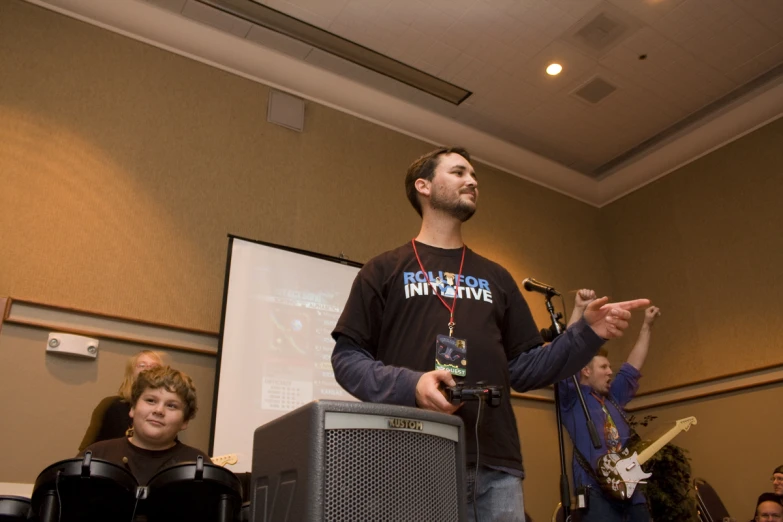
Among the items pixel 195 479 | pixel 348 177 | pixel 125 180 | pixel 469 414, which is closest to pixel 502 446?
pixel 469 414

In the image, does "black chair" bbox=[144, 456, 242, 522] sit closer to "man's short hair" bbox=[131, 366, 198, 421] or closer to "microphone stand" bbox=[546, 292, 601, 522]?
"man's short hair" bbox=[131, 366, 198, 421]

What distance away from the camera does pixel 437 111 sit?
4914 mm

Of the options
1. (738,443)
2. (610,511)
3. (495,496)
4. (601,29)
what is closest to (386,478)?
(495,496)

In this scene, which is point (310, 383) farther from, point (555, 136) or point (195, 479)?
point (555, 136)

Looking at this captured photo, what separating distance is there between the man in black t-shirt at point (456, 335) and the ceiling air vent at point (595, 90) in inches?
125

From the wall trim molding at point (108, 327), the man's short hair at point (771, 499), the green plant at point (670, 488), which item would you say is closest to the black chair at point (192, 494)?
the wall trim molding at point (108, 327)

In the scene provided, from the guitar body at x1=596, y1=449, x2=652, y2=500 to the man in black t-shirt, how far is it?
146cm

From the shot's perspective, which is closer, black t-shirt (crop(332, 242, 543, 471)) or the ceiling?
black t-shirt (crop(332, 242, 543, 471))

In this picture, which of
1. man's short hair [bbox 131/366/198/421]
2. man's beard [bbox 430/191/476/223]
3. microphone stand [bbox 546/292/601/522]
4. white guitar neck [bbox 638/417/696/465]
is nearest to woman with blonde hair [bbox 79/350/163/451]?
man's short hair [bbox 131/366/198/421]

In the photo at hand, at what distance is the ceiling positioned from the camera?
3.95 metres

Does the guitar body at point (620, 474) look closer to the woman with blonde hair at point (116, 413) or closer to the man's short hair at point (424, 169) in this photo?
the man's short hair at point (424, 169)

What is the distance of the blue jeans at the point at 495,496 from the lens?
1.29 m

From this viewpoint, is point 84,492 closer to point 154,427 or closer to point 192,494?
point 192,494

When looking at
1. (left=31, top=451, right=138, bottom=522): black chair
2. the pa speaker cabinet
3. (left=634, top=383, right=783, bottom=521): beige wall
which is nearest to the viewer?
the pa speaker cabinet
